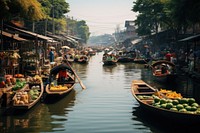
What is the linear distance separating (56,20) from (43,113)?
1438 inches

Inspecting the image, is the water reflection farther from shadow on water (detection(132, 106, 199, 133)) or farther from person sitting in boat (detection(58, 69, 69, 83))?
person sitting in boat (detection(58, 69, 69, 83))

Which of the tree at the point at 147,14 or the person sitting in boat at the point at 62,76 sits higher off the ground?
the tree at the point at 147,14

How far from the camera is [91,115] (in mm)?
12539

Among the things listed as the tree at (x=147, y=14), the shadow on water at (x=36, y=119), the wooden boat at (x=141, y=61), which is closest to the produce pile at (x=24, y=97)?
the shadow on water at (x=36, y=119)

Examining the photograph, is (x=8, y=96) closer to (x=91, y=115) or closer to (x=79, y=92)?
(x=91, y=115)

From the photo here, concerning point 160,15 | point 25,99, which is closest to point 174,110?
point 25,99

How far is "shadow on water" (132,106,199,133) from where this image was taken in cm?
1002

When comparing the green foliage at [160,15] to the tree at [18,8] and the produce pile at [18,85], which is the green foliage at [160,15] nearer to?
the tree at [18,8]

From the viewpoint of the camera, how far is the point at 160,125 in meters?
10.8

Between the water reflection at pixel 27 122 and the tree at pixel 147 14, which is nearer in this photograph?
the water reflection at pixel 27 122

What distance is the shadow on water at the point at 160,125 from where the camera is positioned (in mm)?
10023

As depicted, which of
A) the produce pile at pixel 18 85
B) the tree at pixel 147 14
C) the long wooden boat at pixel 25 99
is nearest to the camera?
the long wooden boat at pixel 25 99

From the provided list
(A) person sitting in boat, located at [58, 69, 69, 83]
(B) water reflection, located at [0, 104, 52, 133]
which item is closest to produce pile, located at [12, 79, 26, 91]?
(B) water reflection, located at [0, 104, 52, 133]

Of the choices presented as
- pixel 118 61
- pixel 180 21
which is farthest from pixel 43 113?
pixel 118 61
